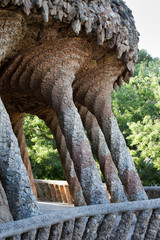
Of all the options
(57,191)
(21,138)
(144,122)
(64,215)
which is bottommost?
(57,191)

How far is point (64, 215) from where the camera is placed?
3.23 meters

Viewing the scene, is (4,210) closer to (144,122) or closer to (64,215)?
(64,215)

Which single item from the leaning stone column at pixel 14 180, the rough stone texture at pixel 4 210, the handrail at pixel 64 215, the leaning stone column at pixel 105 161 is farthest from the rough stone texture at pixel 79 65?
the rough stone texture at pixel 4 210

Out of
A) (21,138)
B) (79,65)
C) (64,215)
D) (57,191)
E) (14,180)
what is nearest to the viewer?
(64,215)

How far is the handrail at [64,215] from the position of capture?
8.66 feet

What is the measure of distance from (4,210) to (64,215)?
0.68m

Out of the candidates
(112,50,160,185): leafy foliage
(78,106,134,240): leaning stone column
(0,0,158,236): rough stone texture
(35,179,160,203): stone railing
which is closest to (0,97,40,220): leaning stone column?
(0,0,158,236): rough stone texture

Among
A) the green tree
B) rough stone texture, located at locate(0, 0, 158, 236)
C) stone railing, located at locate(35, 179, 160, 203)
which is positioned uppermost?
rough stone texture, located at locate(0, 0, 158, 236)

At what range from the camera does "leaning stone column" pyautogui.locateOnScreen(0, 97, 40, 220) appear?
357 centimetres

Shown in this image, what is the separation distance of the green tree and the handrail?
9.53 metres

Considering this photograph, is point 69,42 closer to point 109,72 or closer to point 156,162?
point 109,72

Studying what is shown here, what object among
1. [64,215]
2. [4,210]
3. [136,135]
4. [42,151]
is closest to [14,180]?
[4,210]

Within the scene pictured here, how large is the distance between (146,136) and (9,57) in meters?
7.98

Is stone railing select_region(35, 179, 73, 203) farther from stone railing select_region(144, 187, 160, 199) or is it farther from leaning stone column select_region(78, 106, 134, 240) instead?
leaning stone column select_region(78, 106, 134, 240)
